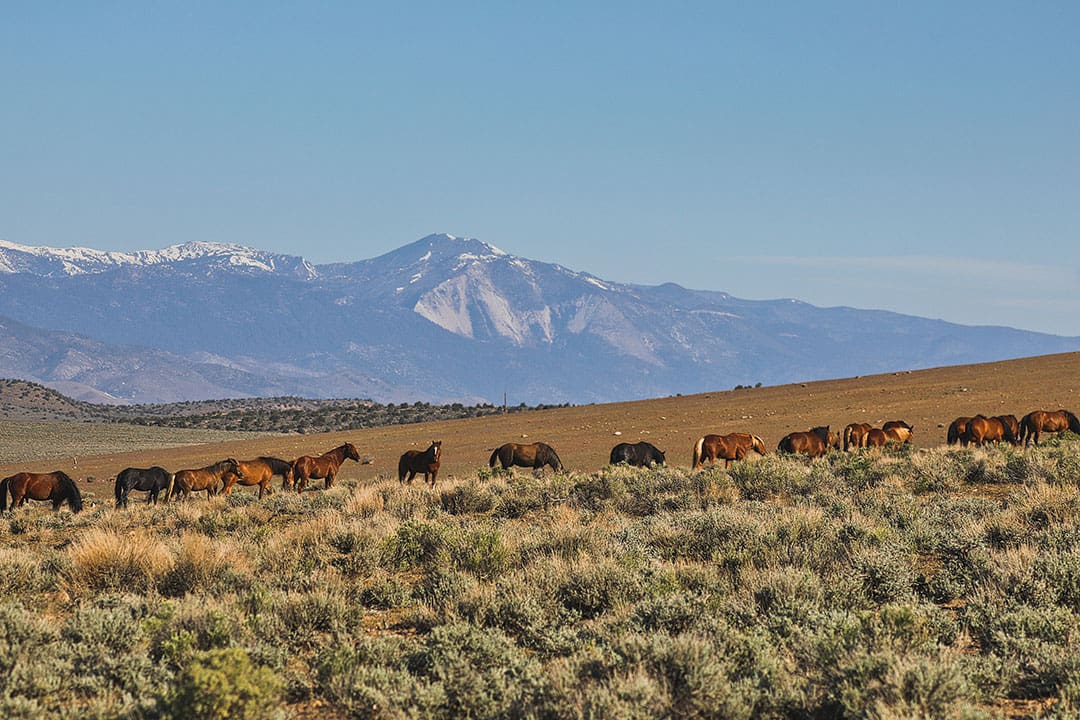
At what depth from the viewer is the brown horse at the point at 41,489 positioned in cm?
2211

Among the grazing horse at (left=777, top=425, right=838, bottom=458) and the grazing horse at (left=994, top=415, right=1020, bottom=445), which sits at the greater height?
the grazing horse at (left=994, top=415, right=1020, bottom=445)

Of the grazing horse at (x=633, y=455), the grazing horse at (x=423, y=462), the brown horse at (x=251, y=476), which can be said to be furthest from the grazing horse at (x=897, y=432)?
the brown horse at (x=251, y=476)

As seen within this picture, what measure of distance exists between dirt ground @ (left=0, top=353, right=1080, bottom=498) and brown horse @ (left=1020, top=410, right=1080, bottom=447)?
4.29m

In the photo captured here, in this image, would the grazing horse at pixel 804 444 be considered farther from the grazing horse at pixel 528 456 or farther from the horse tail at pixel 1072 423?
the horse tail at pixel 1072 423

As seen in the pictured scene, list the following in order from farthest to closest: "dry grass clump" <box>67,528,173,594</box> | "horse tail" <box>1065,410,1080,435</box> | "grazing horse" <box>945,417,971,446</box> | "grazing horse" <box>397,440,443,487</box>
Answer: "horse tail" <box>1065,410,1080,435</box> < "grazing horse" <box>945,417,971,446</box> < "grazing horse" <box>397,440,443,487</box> < "dry grass clump" <box>67,528,173,594</box>

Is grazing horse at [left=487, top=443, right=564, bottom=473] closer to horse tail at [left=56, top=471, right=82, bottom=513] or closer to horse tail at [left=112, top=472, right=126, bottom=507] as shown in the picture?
horse tail at [left=112, top=472, right=126, bottom=507]

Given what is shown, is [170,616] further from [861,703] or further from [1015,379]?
[1015,379]

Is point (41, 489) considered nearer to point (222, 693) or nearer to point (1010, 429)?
point (222, 693)

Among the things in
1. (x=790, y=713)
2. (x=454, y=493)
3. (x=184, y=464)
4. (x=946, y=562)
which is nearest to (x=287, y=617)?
(x=790, y=713)

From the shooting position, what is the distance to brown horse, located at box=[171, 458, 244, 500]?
2473cm

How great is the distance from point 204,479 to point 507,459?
326 inches

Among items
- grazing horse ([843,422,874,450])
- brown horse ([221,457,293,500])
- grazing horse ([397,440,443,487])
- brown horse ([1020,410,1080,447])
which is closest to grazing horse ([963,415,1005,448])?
brown horse ([1020,410,1080,447])

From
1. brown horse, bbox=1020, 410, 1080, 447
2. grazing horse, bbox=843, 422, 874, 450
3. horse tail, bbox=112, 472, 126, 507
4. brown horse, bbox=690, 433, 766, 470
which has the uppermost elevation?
brown horse, bbox=1020, 410, 1080, 447

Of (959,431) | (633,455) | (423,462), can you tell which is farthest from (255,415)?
(959,431)
